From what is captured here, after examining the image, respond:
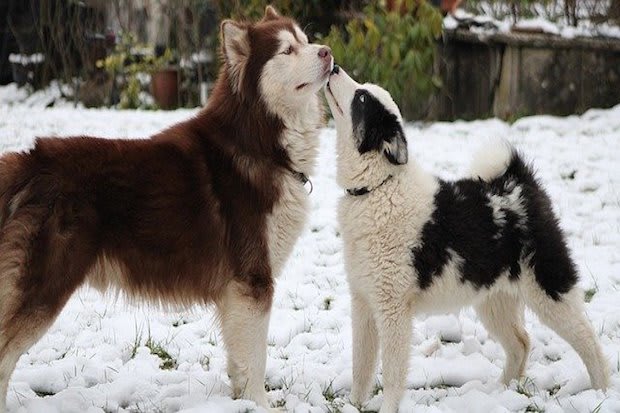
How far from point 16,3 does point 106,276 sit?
39.7 feet

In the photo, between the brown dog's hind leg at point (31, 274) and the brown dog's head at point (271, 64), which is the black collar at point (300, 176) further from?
the brown dog's hind leg at point (31, 274)

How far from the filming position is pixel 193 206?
3.32 m

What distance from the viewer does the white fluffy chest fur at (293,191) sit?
3.43m

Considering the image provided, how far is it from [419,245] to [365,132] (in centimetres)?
57

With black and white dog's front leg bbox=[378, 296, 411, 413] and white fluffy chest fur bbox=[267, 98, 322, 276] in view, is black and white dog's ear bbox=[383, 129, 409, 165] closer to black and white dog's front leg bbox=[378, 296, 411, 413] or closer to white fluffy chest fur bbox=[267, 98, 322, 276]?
white fluffy chest fur bbox=[267, 98, 322, 276]

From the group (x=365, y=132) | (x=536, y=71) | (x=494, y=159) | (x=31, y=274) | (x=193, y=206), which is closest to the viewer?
(x=31, y=274)

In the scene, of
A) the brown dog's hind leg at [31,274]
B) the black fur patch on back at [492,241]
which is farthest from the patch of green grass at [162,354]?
the black fur patch on back at [492,241]

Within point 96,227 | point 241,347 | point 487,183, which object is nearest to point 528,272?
point 487,183

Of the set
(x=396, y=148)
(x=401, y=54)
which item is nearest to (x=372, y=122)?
(x=396, y=148)

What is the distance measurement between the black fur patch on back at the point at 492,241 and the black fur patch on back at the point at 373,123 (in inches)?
13.7

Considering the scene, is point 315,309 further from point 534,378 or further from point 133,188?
point 133,188

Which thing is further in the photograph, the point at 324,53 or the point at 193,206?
the point at 324,53

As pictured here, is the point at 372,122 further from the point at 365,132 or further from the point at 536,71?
the point at 536,71

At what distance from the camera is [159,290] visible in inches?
132
